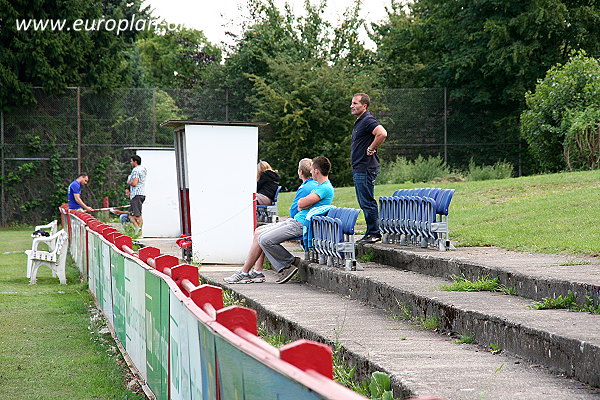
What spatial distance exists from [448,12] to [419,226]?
2744 cm

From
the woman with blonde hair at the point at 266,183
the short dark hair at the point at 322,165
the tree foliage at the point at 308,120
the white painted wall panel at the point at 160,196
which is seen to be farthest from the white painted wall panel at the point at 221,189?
the tree foliage at the point at 308,120

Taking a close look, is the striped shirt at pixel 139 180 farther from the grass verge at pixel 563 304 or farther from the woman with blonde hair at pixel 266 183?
the grass verge at pixel 563 304

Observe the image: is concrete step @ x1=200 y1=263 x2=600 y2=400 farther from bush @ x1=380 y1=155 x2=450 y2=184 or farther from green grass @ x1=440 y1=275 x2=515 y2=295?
bush @ x1=380 y1=155 x2=450 y2=184

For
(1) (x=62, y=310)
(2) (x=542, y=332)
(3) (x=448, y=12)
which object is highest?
(3) (x=448, y=12)

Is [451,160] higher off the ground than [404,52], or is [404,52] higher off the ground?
[404,52]

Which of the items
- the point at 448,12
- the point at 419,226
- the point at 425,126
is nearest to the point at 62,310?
the point at 419,226

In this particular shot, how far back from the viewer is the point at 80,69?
1299 inches

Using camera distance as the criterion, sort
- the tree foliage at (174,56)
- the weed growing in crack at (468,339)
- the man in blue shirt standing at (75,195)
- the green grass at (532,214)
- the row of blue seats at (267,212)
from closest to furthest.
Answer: the weed growing in crack at (468,339) → the green grass at (532,214) → the row of blue seats at (267,212) → the man in blue shirt standing at (75,195) → the tree foliage at (174,56)

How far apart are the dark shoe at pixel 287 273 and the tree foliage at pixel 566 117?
36.4 feet

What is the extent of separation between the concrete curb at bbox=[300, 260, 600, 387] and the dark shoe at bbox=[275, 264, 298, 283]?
5.45ft

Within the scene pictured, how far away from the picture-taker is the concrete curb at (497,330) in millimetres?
4789

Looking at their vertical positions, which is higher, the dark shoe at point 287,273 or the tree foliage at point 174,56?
the tree foliage at point 174,56

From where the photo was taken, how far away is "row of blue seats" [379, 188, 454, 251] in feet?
32.3

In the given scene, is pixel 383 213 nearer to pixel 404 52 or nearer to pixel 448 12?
pixel 448 12
